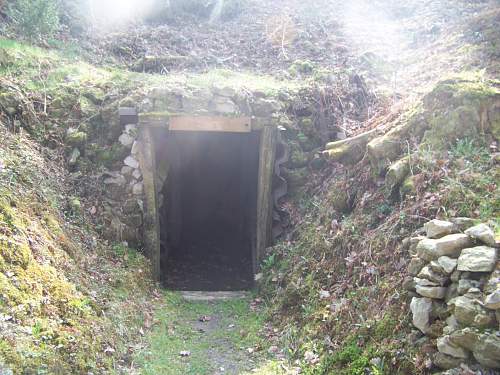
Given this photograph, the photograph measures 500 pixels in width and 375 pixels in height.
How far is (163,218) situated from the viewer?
928 cm

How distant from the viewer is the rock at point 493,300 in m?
2.84

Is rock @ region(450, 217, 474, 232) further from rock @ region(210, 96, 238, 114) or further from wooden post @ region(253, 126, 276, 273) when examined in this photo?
rock @ region(210, 96, 238, 114)

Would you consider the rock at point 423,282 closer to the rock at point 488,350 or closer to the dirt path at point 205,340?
the rock at point 488,350

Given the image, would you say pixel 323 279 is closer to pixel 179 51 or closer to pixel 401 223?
pixel 401 223

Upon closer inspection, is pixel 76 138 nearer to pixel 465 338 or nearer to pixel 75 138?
pixel 75 138

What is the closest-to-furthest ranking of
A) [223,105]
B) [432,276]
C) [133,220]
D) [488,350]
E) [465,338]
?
1. [488,350]
2. [465,338]
3. [432,276]
4. [133,220]
5. [223,105]

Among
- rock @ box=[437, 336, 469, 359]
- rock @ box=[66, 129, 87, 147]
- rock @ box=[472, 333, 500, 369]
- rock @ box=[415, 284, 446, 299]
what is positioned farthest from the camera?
rock @ box=[66, 129, 87, 147]

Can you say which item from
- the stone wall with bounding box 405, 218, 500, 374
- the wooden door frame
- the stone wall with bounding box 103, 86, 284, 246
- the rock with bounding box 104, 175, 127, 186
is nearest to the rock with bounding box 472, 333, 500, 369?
the stone wall with bounding box 405, 218, 500, 374

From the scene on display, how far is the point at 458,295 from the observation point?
127 inches

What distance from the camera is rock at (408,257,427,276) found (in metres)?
3.67

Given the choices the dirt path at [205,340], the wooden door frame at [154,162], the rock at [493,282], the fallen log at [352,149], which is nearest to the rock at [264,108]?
the wooden door frame at [154,162]

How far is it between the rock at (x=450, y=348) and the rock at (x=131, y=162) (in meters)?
5.62

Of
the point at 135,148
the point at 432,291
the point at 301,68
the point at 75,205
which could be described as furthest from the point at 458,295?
the point at 301,68

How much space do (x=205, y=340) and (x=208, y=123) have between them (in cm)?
345
